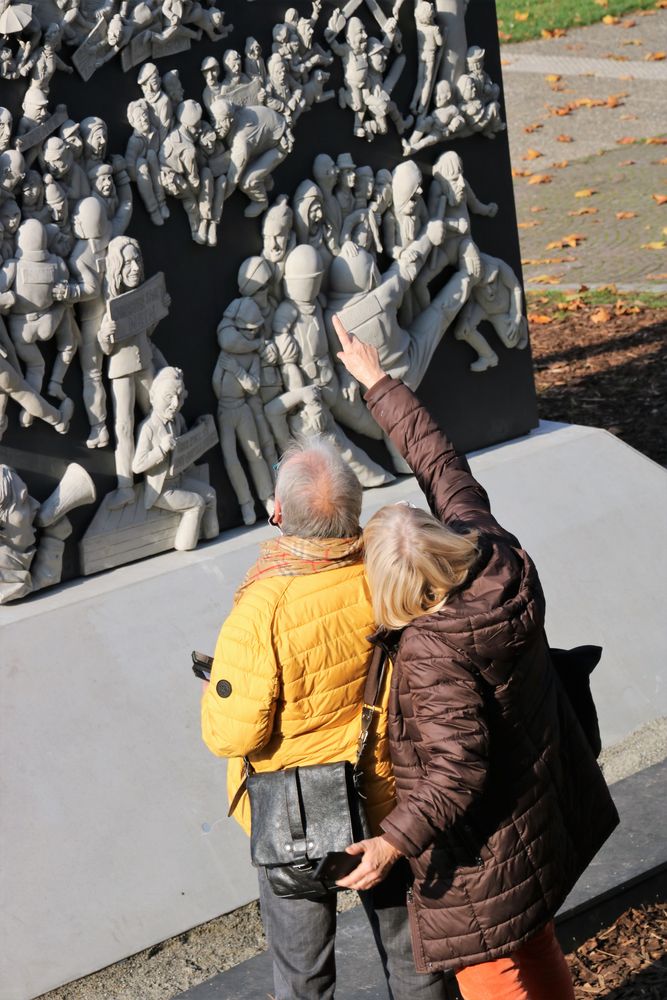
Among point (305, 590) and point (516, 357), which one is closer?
point (305, 590)

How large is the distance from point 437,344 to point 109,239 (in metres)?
1.86

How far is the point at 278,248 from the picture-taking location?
18.4 ft

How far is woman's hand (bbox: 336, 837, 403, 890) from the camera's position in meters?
2.94

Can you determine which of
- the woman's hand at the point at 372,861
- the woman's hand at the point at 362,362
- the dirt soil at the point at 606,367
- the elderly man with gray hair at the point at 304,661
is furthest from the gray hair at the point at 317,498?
the dirt soil at the point at 606,367

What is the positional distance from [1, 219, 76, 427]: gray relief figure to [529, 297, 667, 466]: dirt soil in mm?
4419

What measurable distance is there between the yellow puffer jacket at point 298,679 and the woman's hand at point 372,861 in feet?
0.87

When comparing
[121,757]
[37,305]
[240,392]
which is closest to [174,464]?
[240,392]

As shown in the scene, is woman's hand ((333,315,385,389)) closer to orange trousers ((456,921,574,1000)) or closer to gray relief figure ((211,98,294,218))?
orange trousers ((456,921,574,1000))

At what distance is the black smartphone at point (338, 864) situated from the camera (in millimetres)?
2986

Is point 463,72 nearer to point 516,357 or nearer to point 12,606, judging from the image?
point 516,357

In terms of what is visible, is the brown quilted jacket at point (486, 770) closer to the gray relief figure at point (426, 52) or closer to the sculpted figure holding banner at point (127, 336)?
the sculpted figure holding banner at point (127, 336)

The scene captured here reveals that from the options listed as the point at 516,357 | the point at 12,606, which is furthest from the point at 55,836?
the point at 516,357

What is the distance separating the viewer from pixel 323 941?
330cm

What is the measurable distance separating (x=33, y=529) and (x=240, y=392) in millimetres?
1081
